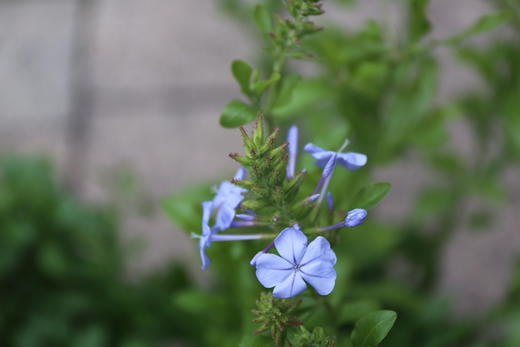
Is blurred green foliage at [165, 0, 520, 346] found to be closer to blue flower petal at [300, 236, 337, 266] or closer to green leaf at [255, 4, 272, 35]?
green leaf at [255, 4, 272, 35]

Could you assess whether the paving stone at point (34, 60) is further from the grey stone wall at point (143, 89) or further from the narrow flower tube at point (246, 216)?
the narrow flower tube at point (246, 216)

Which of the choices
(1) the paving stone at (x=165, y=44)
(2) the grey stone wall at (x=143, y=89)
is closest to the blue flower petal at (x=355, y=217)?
(2) the grey stone wall at (x=143, y=89)

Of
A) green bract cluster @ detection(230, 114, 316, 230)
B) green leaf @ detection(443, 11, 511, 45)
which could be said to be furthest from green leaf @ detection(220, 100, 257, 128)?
green leaf @ detection(443, 11, 511, 45)

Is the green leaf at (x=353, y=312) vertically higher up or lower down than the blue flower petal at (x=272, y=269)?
higher up

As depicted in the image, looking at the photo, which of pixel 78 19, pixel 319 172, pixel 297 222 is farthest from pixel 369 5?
pixel 297 222

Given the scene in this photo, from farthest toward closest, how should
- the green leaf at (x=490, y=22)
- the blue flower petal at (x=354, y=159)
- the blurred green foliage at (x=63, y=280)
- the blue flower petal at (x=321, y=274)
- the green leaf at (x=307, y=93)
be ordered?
1. the blurred green foliage at (x=63, y=280)
2. the green leaf at (x=307, y=93)
3. the green leaf at (x=490, y=22)
4. the blue flower petal at (x=354, y=159)
5. the blue flower petal at (x=321, y=274)
